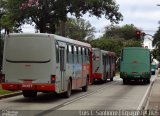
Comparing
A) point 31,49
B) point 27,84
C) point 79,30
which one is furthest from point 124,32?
point 27,84

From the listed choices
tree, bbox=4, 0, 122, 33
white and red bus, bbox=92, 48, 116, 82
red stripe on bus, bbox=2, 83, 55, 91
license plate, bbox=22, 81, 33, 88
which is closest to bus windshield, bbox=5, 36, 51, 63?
license plate, bbox=22, 81, 33, 88

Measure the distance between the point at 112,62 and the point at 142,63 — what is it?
662 centimetres

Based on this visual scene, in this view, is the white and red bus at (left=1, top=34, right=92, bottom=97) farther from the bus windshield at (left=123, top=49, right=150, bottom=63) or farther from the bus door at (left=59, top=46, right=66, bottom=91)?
the bus windshield at (left=123, top=49, right=150, bottom=63)

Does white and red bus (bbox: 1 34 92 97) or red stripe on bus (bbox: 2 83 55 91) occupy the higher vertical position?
white and red bus (bbox: 1 34 92 97)

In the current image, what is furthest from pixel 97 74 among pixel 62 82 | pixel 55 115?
pixel 55 115

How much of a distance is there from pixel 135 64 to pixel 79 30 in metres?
74.8

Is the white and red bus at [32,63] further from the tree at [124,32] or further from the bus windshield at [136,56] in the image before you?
the tree at [124,32]

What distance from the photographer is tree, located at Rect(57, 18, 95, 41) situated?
11024cm

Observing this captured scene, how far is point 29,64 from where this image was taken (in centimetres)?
2327

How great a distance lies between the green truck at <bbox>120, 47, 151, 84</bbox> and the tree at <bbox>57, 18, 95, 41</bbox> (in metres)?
60.7

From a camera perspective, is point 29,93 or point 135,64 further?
point 135,64

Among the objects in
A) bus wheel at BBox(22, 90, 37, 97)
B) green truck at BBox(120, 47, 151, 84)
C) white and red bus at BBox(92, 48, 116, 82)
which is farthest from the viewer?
green truck at BBox(120, 47, 151, 84)

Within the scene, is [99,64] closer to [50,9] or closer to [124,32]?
[50,9]

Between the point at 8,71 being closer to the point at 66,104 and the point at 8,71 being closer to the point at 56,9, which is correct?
the point at 66,104
